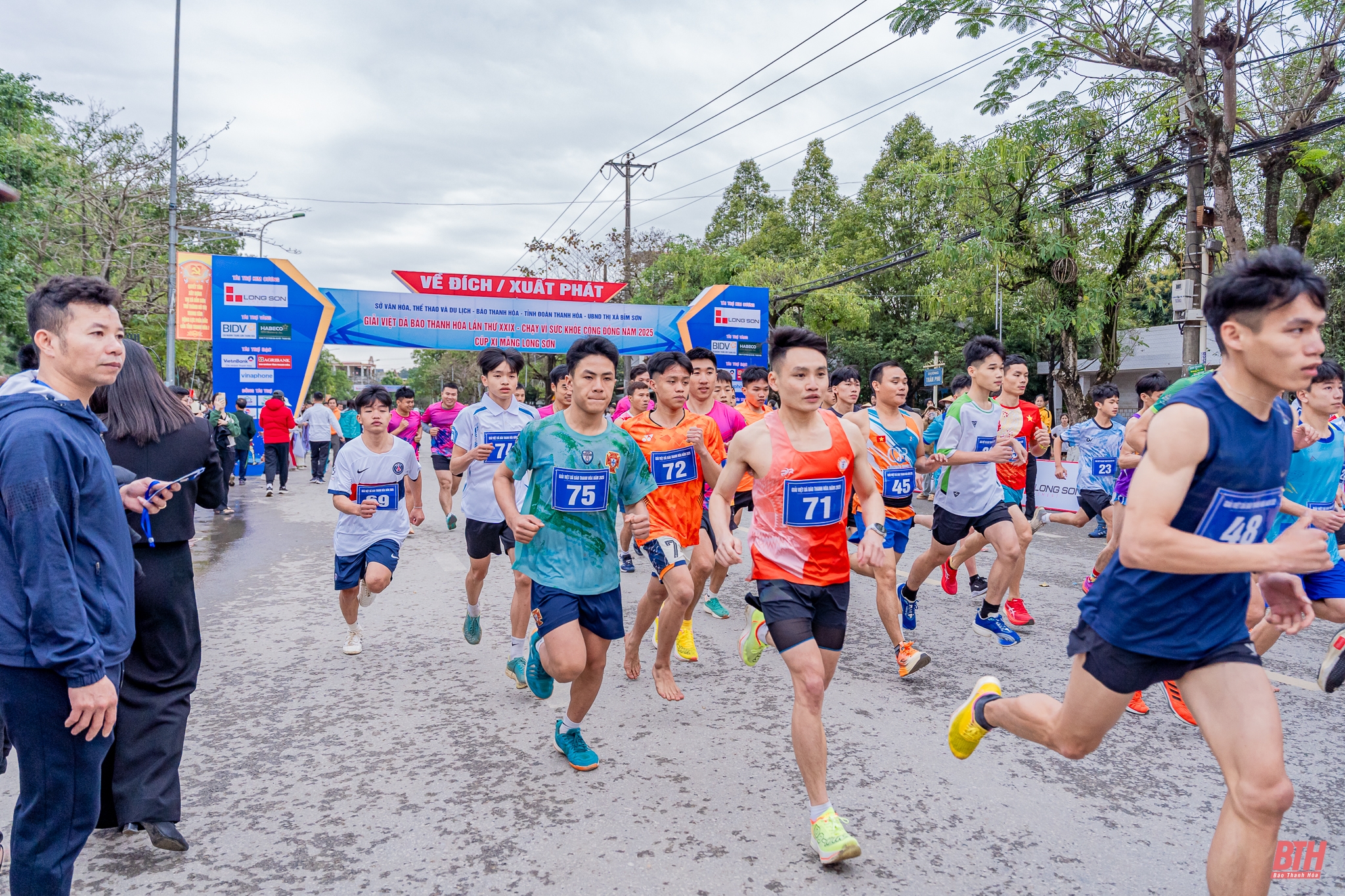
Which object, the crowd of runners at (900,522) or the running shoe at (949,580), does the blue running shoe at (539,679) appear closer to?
the crowd of runners at (900,522)

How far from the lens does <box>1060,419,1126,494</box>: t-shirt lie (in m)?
8.12

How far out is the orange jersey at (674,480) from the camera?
17.2ft

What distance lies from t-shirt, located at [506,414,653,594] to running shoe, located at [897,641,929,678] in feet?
6.47

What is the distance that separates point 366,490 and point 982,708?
4.04m

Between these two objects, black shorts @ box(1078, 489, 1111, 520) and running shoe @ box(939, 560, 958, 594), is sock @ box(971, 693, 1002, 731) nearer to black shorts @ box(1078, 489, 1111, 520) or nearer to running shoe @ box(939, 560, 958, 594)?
running shoe @ box(939, 560, 958, 594)

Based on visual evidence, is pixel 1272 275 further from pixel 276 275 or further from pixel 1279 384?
pixel 276 275

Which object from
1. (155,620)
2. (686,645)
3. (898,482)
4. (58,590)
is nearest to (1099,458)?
(898,482)

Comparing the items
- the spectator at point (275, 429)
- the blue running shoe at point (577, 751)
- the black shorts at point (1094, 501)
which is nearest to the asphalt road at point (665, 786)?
the blue running shoe at point (577, 751)

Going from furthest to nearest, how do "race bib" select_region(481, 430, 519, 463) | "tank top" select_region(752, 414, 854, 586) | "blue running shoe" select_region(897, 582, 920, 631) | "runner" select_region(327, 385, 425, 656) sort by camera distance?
"blue running shoe" select_region(897, 582, 920, 631) < "race bib" select_region(481, 430, 519, 463) < "runner" select_region(327, 385, 425, 656) < "tank top" select_region(752, 414, 854, 586)

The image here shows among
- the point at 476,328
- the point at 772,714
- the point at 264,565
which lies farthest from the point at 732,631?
the point at 476,328

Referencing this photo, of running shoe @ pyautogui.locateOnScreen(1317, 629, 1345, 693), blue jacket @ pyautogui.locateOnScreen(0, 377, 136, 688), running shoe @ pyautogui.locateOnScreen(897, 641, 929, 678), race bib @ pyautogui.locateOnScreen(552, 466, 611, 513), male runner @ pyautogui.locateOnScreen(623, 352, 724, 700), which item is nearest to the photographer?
blue jacket @ pyautogui.locateOnScreen(0, 377, 136, 688)

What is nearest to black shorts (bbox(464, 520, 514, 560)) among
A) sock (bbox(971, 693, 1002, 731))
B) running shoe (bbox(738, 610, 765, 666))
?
running shoe (bbox(738, 610, 765, 666))

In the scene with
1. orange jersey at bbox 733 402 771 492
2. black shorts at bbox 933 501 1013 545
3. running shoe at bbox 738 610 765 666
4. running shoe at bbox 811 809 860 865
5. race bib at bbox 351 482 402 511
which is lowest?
running shoe at bbox 811 809 860 865

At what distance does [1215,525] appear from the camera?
2.39 m
